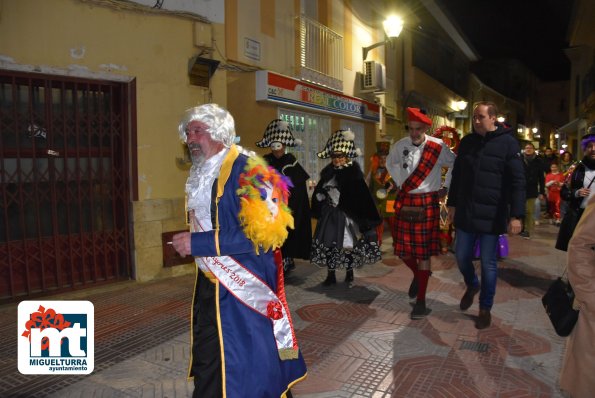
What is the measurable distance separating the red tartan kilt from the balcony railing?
201 inches

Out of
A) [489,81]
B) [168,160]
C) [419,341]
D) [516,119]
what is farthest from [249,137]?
[516,119]

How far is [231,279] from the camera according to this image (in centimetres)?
235

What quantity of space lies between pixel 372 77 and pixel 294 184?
21.8ft

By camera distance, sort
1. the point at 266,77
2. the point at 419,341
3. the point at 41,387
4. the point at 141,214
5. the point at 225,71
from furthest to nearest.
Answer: the point at 266,77 < the point at 225,71 < the point at 141,214 < the point at 419,341 < the point at 41,387

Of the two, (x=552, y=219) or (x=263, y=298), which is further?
(x=552, y=219)

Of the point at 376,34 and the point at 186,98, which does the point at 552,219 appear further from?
the point at 186,98

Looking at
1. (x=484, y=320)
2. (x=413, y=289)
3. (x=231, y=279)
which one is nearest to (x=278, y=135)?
(x=413, y=289)

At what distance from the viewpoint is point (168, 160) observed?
6.57 meters

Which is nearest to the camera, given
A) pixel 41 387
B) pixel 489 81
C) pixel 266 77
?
pixel 41 387

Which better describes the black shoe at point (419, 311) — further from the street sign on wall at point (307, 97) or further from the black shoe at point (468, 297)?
the street sign on wall at point (307, 97)

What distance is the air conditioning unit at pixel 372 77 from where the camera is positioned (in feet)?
38.5

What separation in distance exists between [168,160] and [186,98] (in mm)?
905

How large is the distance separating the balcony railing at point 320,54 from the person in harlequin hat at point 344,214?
3.91 m

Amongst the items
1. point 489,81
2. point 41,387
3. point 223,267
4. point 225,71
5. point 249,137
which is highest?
point 489,81
